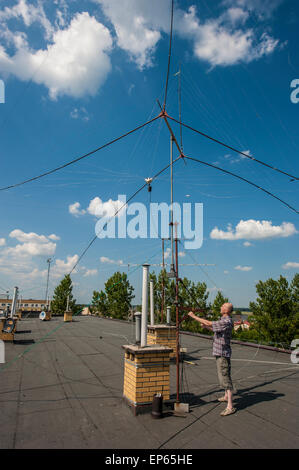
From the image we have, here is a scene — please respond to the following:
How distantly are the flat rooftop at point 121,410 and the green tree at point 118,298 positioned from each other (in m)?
40.1

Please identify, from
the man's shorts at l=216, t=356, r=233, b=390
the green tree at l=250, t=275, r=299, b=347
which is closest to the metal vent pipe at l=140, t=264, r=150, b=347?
the man's shorts at l=216, t=356, r=233, b=390

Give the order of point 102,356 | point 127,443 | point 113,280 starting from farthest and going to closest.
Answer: point 113,280, point 102,356, point 127,443

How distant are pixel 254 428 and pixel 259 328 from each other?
69.6 feet

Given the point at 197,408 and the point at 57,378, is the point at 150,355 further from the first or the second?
the point at 57,378

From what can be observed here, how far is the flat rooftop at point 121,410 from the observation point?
3.54 meters

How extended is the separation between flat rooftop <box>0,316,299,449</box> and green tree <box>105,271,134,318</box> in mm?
40137

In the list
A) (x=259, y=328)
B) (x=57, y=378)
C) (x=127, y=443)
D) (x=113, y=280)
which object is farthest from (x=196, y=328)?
(x=127, y=443)

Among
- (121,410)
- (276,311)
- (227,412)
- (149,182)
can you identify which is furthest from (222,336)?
(276,311)

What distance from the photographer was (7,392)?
536 centimetres

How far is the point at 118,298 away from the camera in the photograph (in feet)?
159

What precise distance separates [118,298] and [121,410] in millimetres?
45034

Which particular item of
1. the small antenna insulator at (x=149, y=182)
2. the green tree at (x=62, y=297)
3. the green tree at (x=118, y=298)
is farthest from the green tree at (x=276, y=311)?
the green tree at (x=62, y=297)

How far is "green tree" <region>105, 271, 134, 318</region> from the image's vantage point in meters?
47.7
